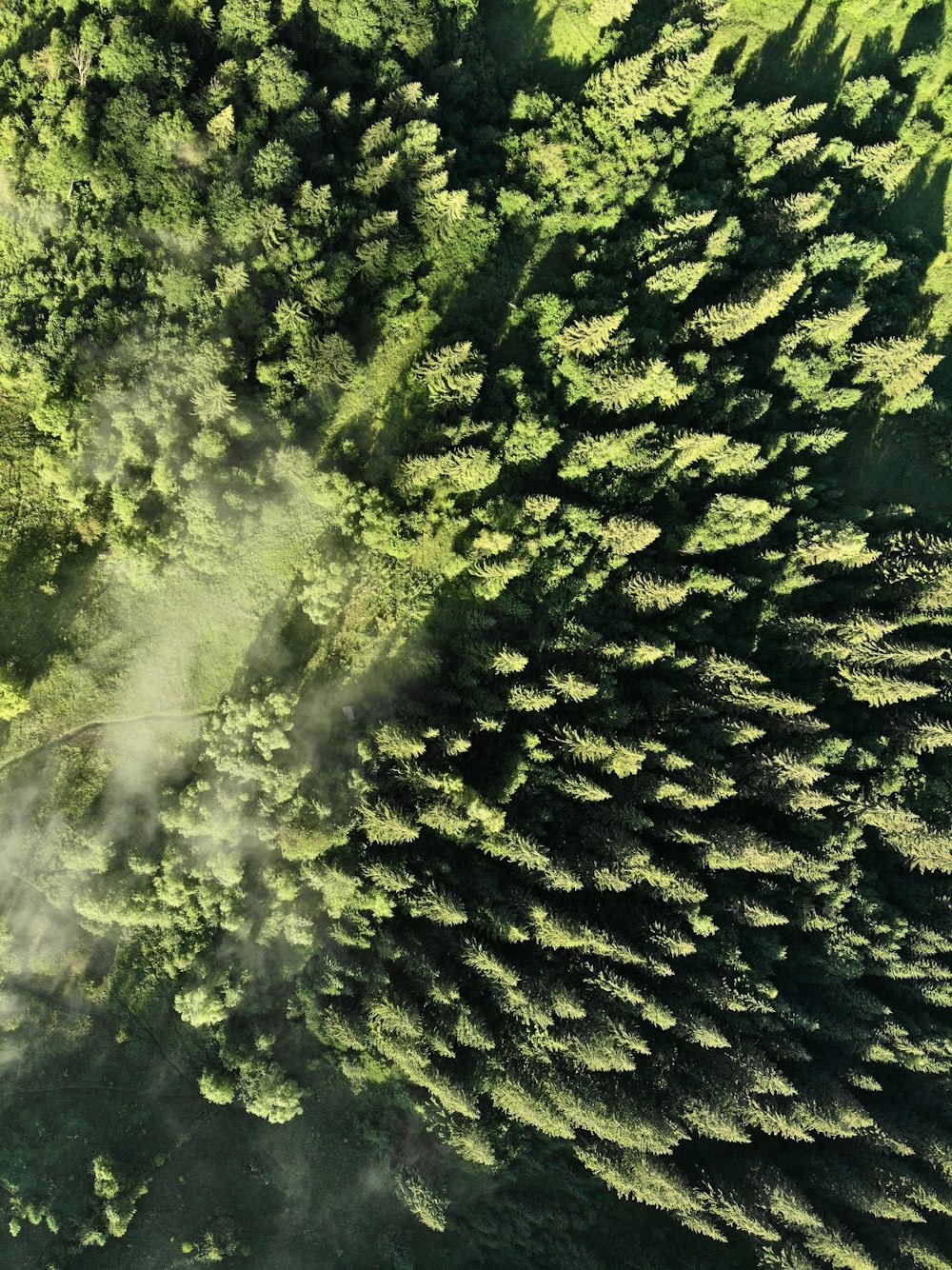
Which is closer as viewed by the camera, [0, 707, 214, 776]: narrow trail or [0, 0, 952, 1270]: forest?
[0, 0, 952, 1270]: forest

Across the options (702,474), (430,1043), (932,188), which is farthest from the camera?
(932,188)

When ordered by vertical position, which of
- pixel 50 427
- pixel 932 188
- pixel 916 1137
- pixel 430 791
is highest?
pixel 932 188

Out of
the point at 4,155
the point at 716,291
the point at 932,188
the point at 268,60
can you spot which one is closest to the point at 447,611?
the point at 716,291

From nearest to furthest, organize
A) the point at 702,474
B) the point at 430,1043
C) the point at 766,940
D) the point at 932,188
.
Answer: the point at 430,1043
the point at 766,940
the point at 702,474
the point at 932,188

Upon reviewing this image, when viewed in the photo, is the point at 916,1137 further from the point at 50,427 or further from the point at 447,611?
the point at 50,427

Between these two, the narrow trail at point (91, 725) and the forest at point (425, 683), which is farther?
the narrow trail at point (91, 725)

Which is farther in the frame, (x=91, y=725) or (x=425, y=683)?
(x=91, y=725)

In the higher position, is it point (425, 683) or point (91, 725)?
point (425, 683)

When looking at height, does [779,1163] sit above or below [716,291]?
below
